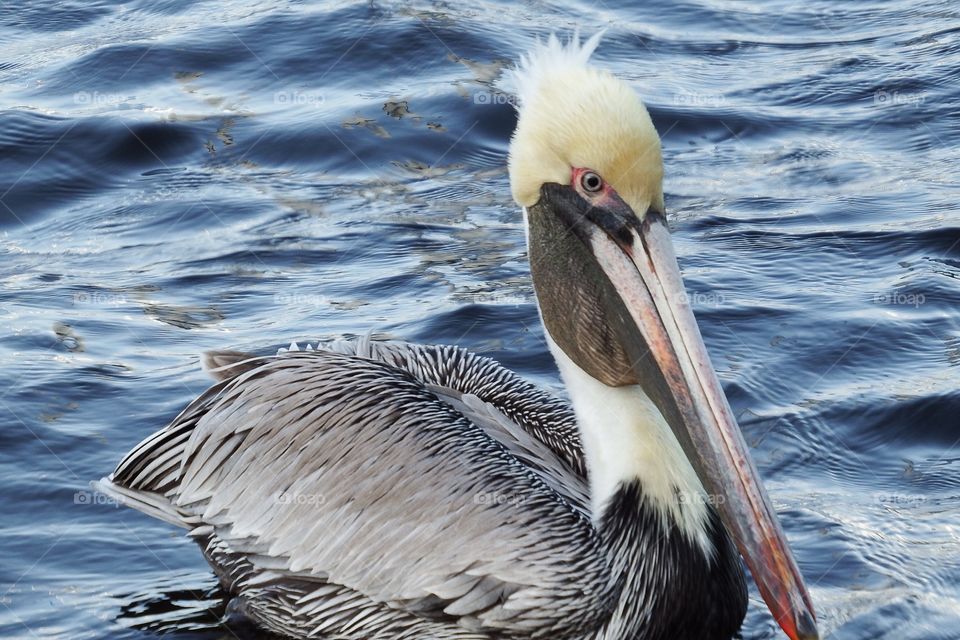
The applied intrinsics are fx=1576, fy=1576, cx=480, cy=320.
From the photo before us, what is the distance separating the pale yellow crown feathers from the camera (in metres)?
4.50

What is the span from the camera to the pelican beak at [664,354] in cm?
434

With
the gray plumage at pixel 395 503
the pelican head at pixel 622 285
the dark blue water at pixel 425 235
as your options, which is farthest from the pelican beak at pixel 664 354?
the dark blue water at pixel 425 235

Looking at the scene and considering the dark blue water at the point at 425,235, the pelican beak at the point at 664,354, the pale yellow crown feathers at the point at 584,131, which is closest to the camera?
the pelican beak at the point at 664,354

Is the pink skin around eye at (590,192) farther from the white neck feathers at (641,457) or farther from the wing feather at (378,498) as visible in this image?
the wing feather at (378,498)

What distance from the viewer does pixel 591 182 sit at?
182 inches

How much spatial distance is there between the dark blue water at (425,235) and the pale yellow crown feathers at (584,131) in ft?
5.25

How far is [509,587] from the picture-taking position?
465 centimetres

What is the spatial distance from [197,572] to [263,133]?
Answer: 4.71m

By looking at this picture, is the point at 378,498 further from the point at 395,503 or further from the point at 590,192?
the point at 590,192

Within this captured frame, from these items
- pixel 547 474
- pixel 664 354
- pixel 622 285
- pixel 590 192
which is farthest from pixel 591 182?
pixel 547 474

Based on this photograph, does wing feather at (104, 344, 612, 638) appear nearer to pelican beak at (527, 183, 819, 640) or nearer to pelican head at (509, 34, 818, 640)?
pelican head at (509, 34, 818, 640)

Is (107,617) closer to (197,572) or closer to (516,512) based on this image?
(197,572)

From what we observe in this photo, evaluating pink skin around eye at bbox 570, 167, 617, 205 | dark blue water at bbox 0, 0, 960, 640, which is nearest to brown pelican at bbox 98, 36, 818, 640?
pink skin around eye at bbox 570, 167, 617, 205

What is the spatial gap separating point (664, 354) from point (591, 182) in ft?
1.81
